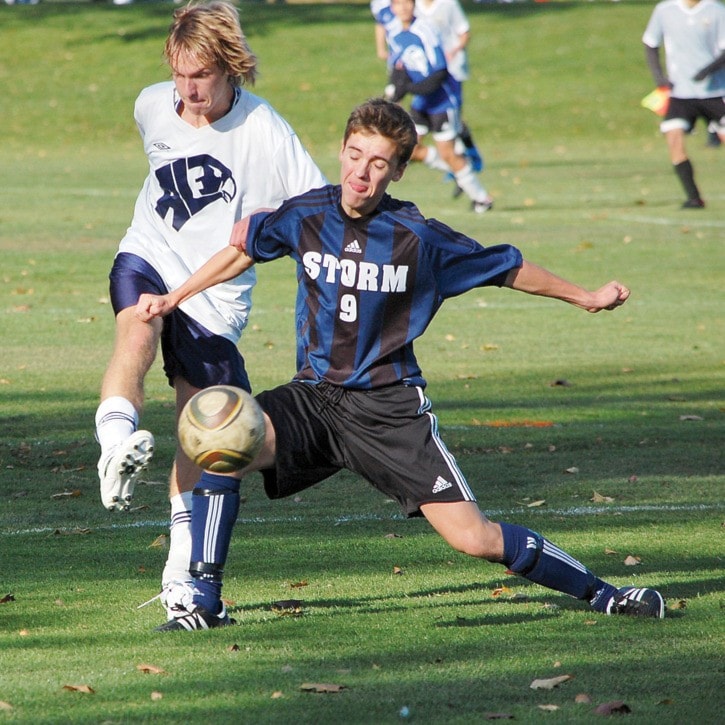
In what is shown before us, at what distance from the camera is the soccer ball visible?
519 cm

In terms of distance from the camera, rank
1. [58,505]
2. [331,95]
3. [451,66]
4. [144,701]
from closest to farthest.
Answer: [144,701] → [58,505] → [451,66] → [331,95]

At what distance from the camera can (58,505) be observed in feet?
25.1

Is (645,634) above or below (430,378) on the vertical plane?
above

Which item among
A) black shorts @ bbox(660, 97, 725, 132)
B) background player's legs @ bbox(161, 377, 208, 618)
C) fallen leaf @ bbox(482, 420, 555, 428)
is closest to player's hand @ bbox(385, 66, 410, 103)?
black shorts @ bbox(660, 97, 725, 132)

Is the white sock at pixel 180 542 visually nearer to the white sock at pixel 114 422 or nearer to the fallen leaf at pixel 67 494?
the white sock at pixel 114 422

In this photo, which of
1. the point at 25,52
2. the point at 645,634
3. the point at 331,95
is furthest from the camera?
the point at 25,52

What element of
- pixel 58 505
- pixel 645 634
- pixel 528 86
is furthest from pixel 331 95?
pixel 645 634

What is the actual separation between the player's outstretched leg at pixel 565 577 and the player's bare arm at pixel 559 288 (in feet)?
2.82

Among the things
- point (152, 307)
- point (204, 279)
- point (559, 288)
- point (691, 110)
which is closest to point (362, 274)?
point (204, 279)

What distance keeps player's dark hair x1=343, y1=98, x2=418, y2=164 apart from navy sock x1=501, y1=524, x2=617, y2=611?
1417 millimetres

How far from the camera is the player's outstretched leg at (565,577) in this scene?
557cm

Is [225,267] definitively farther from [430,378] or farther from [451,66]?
[451,66]

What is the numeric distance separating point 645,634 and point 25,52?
36.3 metres

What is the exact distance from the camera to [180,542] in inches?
233
